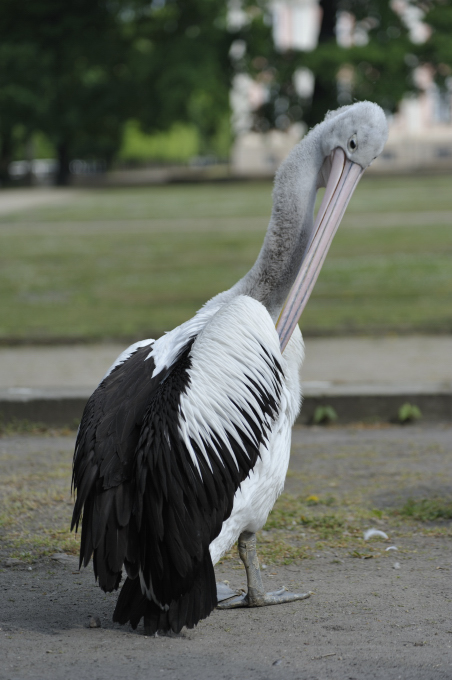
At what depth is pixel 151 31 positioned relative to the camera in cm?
3550

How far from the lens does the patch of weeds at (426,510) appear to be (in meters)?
4.35

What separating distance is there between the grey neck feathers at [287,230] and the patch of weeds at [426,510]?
1327mm

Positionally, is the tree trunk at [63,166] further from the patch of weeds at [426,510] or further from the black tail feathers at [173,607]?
the black tail feathers at [173,607]

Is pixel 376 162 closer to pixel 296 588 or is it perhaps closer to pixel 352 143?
pixel 352 143

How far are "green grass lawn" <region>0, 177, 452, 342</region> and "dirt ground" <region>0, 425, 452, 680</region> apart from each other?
3718mm

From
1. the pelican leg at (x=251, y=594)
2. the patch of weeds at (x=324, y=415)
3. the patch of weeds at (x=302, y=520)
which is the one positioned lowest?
the patch of weeds at (x=324, y=415)

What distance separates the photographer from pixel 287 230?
12.3 feet

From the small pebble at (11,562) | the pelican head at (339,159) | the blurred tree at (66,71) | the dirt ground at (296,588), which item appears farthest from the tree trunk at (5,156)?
the pelican head at (339,159)

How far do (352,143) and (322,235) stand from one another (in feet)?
1.39

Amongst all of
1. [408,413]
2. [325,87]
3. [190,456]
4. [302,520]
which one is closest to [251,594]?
[190,456]

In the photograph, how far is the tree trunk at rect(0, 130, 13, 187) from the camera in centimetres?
4797

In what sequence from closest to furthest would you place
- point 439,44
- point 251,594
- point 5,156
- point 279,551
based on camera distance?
point 251,594, point 279,551, point 439,44, point 5,156

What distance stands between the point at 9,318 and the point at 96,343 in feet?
5.37

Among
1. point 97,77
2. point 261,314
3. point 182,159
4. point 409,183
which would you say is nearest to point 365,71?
point 409,183
